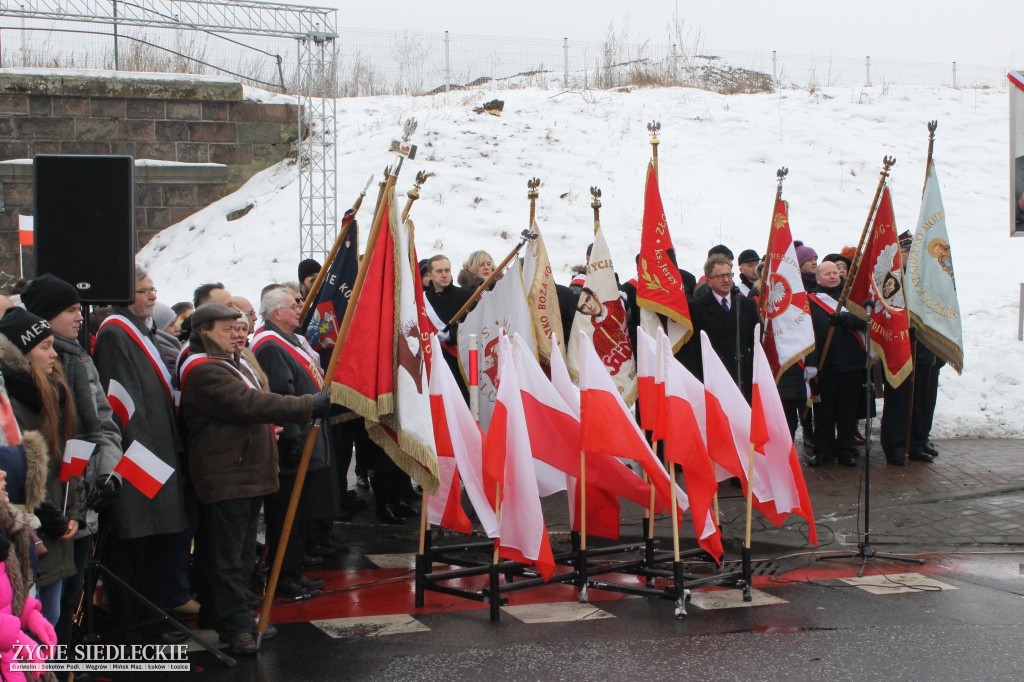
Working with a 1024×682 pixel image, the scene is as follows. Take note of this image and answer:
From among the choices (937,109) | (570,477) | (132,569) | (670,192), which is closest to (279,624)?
(132,569)

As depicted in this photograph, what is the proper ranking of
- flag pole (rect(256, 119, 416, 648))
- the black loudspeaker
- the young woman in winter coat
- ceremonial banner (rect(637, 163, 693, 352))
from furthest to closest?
1. ceremonial banner (rect(637, 163, 693, 352))
2. the black loudspeaker
3. flag pole (rect(256, 119, 416, 648))
4. the young woman in winter coat

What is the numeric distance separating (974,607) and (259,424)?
429 centimetres

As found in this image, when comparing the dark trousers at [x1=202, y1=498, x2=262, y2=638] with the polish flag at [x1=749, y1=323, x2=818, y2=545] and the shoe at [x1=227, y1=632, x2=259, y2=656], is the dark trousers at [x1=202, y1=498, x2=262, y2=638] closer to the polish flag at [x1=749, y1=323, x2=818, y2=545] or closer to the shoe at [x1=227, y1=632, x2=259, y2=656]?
the shoe at [x1=227, y1=632, x2=259, y2=656]

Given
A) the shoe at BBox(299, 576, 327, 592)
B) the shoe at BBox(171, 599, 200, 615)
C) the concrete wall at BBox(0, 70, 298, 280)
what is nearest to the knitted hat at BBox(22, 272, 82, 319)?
the shoe at BBox(171, 599, 200, 615)

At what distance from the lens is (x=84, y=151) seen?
19062mm

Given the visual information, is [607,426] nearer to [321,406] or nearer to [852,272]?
[321,406]

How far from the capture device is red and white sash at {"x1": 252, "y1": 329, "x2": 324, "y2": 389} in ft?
23.2

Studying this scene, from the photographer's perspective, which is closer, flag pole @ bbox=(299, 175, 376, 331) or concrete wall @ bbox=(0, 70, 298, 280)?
flag pole @ bbox=(299, 175, 376, 331)

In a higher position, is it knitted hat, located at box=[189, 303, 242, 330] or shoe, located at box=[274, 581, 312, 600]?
knitted hat, located at box=[189, 303, 242, 330]

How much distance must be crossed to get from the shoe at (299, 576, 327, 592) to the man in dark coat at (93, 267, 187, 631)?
44.2 inches

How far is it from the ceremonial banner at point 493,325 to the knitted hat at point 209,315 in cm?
400

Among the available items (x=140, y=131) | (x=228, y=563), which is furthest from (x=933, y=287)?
(x=140, y=131)

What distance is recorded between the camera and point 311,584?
7.23 m

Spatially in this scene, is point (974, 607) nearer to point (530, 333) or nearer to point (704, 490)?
point (704, 490)
